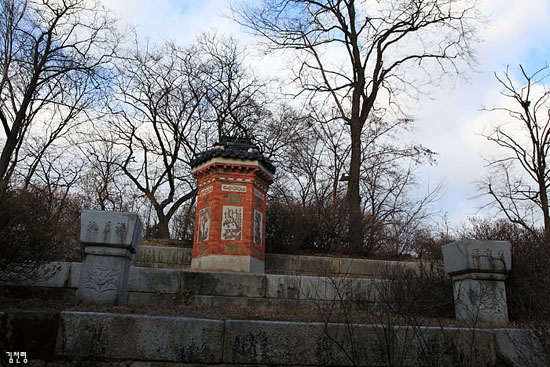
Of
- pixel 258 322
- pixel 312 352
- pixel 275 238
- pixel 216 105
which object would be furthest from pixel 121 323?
pixel 216 105

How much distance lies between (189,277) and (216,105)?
55.2ft

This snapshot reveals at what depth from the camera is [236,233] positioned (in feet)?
37.1

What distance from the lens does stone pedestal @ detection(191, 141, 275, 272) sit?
11.2 m

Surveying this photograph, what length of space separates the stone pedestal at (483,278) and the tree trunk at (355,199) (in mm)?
8254

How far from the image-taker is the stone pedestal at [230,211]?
36.7 ft

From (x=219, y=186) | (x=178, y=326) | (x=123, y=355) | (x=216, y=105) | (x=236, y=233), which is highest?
(x=216, y=105)

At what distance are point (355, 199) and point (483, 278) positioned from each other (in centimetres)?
1075

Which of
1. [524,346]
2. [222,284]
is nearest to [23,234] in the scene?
[222,284]

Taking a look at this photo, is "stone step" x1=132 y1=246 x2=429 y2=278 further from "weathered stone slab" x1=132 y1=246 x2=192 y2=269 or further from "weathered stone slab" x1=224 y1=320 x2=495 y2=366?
"weathered stone slab" x1=224 y1=320 x2=495 y2=366

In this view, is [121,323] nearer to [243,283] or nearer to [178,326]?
[178,326]

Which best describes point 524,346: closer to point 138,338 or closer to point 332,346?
point 332,346

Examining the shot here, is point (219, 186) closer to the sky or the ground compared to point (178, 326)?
closer to the sky

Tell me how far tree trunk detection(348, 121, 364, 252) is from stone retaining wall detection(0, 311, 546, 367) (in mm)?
10362

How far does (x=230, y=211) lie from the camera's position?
37.5 feet
